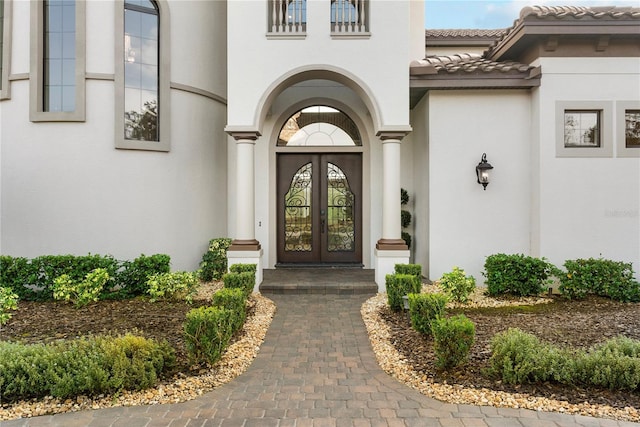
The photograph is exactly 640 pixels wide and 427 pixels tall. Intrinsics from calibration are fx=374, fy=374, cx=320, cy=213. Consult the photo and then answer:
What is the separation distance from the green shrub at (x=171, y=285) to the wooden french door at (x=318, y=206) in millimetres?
3040

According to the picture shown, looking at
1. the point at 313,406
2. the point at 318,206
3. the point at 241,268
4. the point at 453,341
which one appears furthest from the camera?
the point at 318,206

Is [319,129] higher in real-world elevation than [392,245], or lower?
higher

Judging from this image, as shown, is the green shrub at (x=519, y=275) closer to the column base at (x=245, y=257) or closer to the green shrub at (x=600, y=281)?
the green shrub at (x=600, y=281)

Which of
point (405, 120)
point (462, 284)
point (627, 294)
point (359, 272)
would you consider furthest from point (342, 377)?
point (627, 294)

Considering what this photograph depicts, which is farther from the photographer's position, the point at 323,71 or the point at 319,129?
the point at 319,129

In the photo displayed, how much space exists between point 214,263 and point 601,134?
828cm

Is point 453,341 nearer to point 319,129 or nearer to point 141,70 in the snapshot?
point 319,129

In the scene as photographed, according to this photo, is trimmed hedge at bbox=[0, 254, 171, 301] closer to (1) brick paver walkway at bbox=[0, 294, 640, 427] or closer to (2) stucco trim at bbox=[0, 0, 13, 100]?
(2) stucco trim at bbox=[0, 0, 13, 100]

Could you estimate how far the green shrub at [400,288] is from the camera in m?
5.69

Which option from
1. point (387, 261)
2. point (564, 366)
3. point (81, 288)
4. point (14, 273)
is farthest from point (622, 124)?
point (14, 273)

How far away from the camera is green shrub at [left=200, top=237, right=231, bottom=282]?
801cm

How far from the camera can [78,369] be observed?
3352 millimetres

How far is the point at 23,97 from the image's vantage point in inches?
288

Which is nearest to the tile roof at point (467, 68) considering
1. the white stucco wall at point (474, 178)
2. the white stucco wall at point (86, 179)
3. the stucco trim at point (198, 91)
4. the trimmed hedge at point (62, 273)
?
the white stucco wall at point (474, 178)
